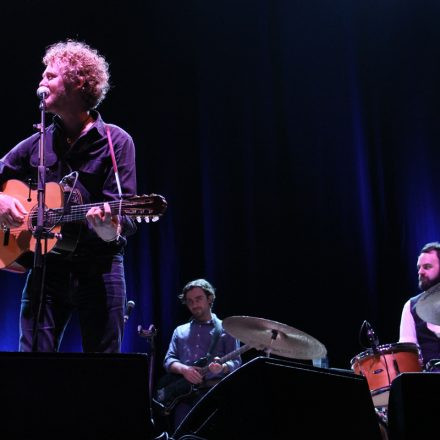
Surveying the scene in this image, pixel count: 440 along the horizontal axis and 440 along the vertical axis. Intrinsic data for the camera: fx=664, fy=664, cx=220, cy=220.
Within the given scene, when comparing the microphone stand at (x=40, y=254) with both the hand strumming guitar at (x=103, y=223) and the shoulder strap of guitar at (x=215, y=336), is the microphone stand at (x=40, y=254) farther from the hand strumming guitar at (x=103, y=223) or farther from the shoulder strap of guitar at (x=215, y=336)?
the shoulder strap of guitar at (x=215, y=336)

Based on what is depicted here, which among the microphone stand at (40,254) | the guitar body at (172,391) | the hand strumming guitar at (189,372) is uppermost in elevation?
the microphone stand at (40,254)

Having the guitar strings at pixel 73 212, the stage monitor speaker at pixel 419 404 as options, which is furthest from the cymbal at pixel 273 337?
the stage monitor speaker at pixel 419 404

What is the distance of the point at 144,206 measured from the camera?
272cm

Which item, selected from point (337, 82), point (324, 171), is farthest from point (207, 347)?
point (337, 82)

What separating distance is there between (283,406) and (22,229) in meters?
1.69

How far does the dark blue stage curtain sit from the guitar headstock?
4.38 metres

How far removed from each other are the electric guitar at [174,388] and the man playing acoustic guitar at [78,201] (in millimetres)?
3248

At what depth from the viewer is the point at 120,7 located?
746 centimetres

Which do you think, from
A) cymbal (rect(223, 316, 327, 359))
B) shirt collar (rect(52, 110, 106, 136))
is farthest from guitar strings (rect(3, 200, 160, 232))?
cymbal (rect(223, 316, 327, 359))

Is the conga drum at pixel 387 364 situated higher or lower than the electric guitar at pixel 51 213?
lower

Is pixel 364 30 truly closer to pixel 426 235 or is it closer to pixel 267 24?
pixel 267 24

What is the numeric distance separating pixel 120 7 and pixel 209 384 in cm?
429

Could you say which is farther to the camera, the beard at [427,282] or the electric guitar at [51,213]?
the beard at [427,282]

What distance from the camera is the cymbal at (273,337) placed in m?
5.02
